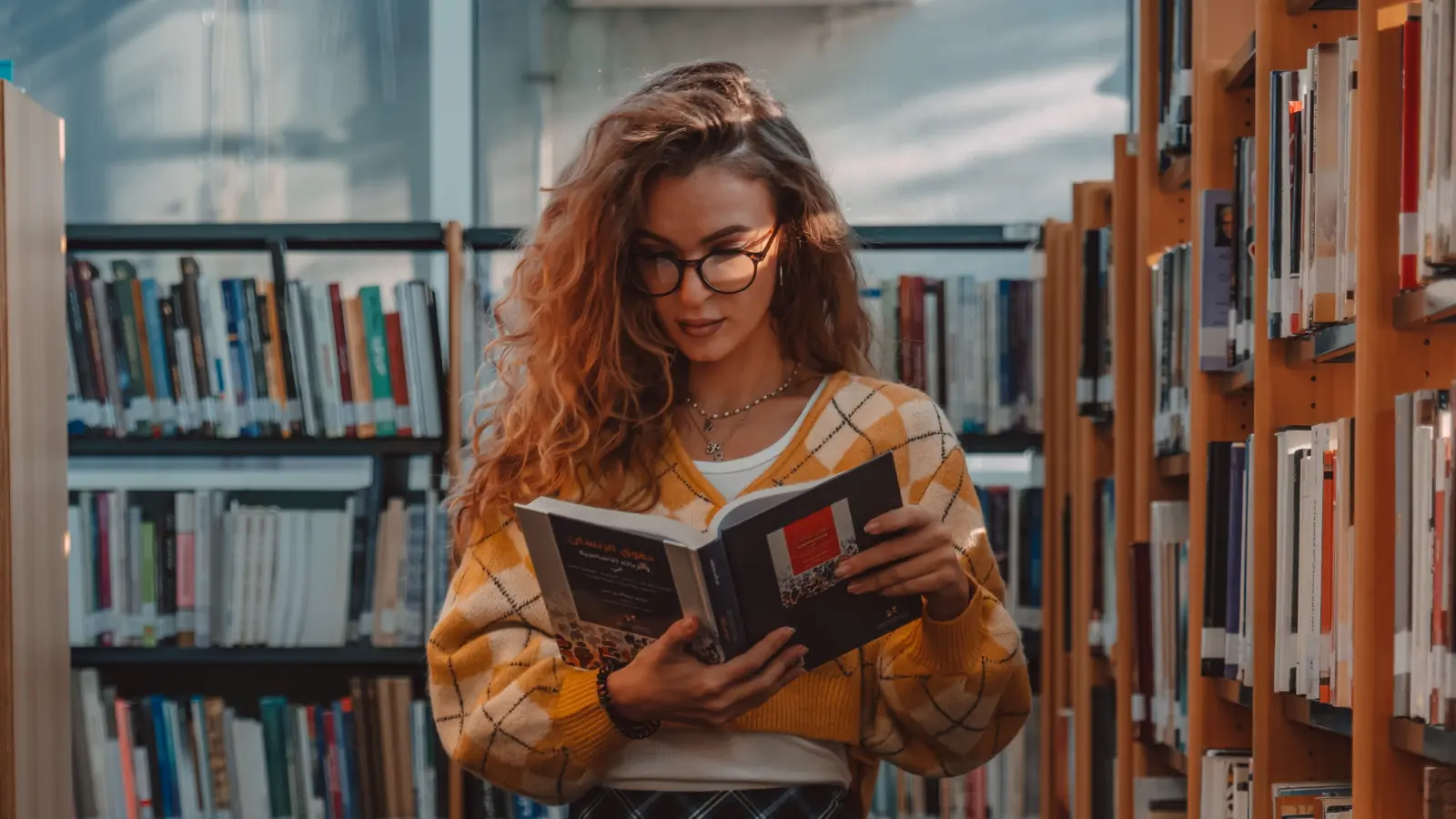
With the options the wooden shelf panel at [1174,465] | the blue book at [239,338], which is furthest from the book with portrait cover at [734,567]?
the blue book at [239,338]

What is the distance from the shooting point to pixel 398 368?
347 centimetres

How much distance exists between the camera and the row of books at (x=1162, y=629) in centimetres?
241

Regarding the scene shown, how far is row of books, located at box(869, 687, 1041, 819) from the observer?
3484 mm

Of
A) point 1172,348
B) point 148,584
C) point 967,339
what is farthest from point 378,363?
point 1172,348

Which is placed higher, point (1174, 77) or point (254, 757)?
point (1174, 77)

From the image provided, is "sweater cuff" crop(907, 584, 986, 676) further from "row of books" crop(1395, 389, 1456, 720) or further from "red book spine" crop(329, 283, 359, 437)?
"red book spine" crop(329, 283, 359, 437)

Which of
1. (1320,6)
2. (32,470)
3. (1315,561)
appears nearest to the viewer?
(1315,561)

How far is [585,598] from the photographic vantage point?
1.44 m

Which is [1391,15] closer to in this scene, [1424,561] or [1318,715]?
[1424,561]

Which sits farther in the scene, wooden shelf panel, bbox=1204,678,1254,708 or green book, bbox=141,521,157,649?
green book, bbox=141,521,157,649

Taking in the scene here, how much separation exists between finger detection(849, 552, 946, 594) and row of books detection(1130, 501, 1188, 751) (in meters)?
1.08

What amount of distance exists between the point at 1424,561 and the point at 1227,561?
0.72 metres

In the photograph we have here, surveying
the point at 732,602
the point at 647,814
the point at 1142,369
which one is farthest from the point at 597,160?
the point at 1142,369

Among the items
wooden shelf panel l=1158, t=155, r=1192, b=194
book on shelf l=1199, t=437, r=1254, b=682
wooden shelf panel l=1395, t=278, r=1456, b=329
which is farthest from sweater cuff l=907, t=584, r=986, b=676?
wooden shelf panel l=1158, t=155, r=1192, b=194
